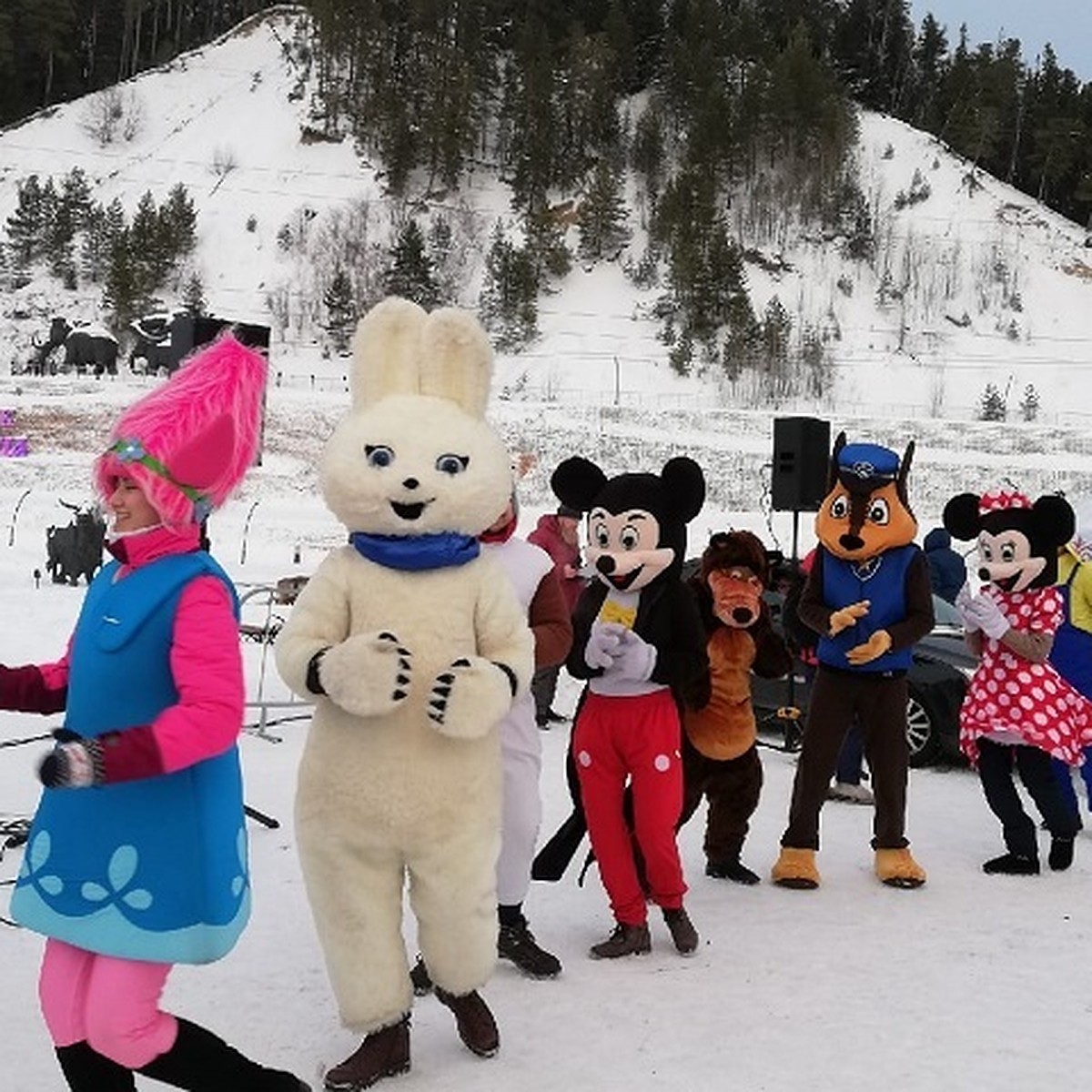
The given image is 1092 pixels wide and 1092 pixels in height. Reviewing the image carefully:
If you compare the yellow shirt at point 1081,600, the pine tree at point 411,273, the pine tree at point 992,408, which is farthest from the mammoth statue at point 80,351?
the yellow shirt at point 1081,600

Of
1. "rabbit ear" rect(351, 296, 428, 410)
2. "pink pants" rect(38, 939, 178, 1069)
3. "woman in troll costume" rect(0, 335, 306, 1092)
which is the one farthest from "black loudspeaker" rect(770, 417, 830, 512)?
"pink pants" rect(38, 939, 178, 1069)

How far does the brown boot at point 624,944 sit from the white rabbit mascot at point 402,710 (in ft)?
2.92

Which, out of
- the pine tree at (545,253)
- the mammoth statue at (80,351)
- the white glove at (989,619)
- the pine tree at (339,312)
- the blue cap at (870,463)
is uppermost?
the pine tree at (545,253)

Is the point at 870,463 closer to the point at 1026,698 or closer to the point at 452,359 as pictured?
the point at 1026,698

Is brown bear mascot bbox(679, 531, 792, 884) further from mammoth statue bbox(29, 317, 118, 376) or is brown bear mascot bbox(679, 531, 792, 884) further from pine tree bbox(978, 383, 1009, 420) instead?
pine tree bbox(978, 383, 1009, 420)

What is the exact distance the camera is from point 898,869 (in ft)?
16.5

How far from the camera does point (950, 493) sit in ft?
84.3

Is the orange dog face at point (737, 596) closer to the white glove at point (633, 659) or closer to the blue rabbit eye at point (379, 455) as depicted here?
the white glove at point (633, 659)

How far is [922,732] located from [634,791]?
4042mm

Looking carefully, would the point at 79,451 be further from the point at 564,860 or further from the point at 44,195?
the point at 44,195

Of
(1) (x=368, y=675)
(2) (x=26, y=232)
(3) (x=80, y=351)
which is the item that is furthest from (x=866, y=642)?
(2) (x=26, y=232)

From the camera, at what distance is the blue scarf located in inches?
124

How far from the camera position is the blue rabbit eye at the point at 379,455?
3150 millimetres

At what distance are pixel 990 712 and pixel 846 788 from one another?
5.22 ft
